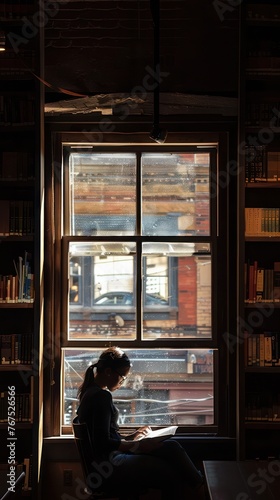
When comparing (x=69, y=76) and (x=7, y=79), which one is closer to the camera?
(x=7, y=79)

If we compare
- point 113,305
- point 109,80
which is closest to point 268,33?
point 109,80

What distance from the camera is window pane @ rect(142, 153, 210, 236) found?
5.14m

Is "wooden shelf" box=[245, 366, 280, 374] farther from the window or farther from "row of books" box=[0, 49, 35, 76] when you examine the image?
"row of books" box=[0, 49, 35, 76]

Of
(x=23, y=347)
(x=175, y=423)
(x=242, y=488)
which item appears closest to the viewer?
(x=242, y=488)

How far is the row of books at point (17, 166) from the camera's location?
15.8 feet

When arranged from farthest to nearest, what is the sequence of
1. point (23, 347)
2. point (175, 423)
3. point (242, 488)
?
1. point (175, 423)
2. point (23, 347)
3. point (242, 488)

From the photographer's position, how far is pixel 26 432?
16.4 ft

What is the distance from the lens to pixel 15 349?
4.77 meters

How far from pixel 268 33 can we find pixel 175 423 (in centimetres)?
292

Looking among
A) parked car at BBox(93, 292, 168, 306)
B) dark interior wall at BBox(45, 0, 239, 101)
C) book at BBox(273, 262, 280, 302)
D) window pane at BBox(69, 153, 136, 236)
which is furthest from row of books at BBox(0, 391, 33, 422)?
dark interior wall at BBox(45, 0, 239, 101)

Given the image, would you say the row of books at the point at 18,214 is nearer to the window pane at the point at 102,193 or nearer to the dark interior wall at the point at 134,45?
the window pane at the point at 102,193

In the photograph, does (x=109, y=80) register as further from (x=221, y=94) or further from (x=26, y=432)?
(x=26, y=432)

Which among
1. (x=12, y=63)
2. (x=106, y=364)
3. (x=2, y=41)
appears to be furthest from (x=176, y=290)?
(x=2, y=41)

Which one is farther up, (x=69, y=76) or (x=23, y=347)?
(x=69, y=76)
